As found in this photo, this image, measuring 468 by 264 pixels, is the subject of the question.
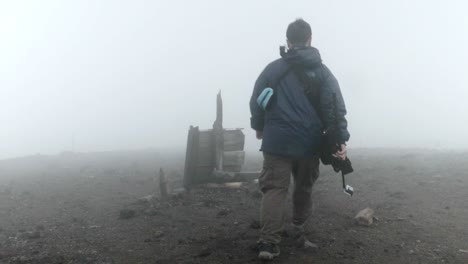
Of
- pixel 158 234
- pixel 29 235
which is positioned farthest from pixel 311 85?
pixel 29 235

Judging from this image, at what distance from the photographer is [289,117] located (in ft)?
15.3

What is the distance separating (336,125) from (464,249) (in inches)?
88.8

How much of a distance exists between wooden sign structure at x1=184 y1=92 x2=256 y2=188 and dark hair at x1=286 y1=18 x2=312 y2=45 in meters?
5.23

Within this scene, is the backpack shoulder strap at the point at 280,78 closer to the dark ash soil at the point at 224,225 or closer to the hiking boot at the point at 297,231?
the hiking boot at the point at 297,231

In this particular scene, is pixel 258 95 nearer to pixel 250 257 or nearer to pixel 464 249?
pixel 250 257

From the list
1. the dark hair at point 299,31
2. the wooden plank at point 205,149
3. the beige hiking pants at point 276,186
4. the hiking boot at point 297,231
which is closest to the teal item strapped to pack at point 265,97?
the beige hiking pants at point 276,186

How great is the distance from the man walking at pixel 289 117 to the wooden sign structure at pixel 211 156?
5.03 meters

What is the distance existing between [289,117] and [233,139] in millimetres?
5889

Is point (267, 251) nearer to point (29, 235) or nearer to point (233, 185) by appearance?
point (29, 235)

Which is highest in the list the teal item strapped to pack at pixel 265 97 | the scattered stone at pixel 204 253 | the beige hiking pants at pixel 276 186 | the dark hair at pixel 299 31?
the dark hair at pixel 299 31

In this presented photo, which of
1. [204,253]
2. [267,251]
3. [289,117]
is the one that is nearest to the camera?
[267,251]

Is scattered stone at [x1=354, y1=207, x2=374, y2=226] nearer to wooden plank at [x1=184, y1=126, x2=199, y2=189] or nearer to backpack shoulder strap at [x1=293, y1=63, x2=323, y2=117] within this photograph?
backpack shoulder strap at [x1=293, y1=63, x2=323, y2=117]

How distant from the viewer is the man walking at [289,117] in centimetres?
461

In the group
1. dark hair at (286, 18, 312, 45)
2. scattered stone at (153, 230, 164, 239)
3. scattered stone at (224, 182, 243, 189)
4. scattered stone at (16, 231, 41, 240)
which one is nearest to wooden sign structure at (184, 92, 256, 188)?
scattered stone at (224, 182, 243, 189)
